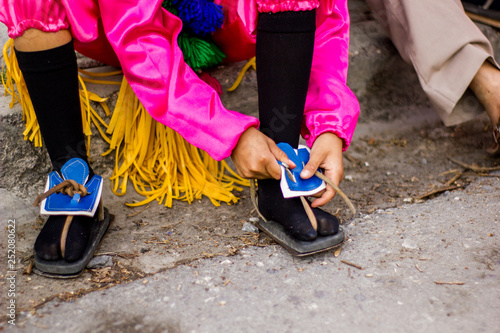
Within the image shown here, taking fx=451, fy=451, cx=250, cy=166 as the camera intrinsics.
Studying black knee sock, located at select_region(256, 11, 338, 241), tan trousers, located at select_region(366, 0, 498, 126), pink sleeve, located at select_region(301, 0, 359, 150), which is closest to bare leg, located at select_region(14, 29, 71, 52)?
black knee sock, located at select_region(256, 11, 338, 241)

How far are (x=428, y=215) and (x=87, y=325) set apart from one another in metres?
0.79

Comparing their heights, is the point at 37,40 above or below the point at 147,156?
above

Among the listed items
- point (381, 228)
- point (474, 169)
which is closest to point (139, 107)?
point (381, 228)

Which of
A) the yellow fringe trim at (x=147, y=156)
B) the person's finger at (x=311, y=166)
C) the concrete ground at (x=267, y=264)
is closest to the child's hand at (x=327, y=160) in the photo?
the person's finger at (x=311, y=166)

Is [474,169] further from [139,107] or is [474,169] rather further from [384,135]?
[139,107]

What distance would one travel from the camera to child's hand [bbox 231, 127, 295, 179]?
0.88m

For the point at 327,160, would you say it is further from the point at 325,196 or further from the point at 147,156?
the point at 147,156

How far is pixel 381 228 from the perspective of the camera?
1034mm

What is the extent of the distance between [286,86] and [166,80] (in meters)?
0.24

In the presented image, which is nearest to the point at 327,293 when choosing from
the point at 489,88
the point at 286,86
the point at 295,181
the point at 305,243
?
the point at 305,243

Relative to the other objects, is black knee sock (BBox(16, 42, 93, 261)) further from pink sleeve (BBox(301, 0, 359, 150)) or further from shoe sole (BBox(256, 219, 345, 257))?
pink sleeve (BBox(301, 0, 359, 150))

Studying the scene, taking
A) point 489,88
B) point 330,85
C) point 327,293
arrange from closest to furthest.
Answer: point 327,293
point 330,85
point 489,88

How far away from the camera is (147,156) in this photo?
124 centimetres

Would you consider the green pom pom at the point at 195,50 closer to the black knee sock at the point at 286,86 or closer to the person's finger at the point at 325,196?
the black knee sock at the point at 286,86
